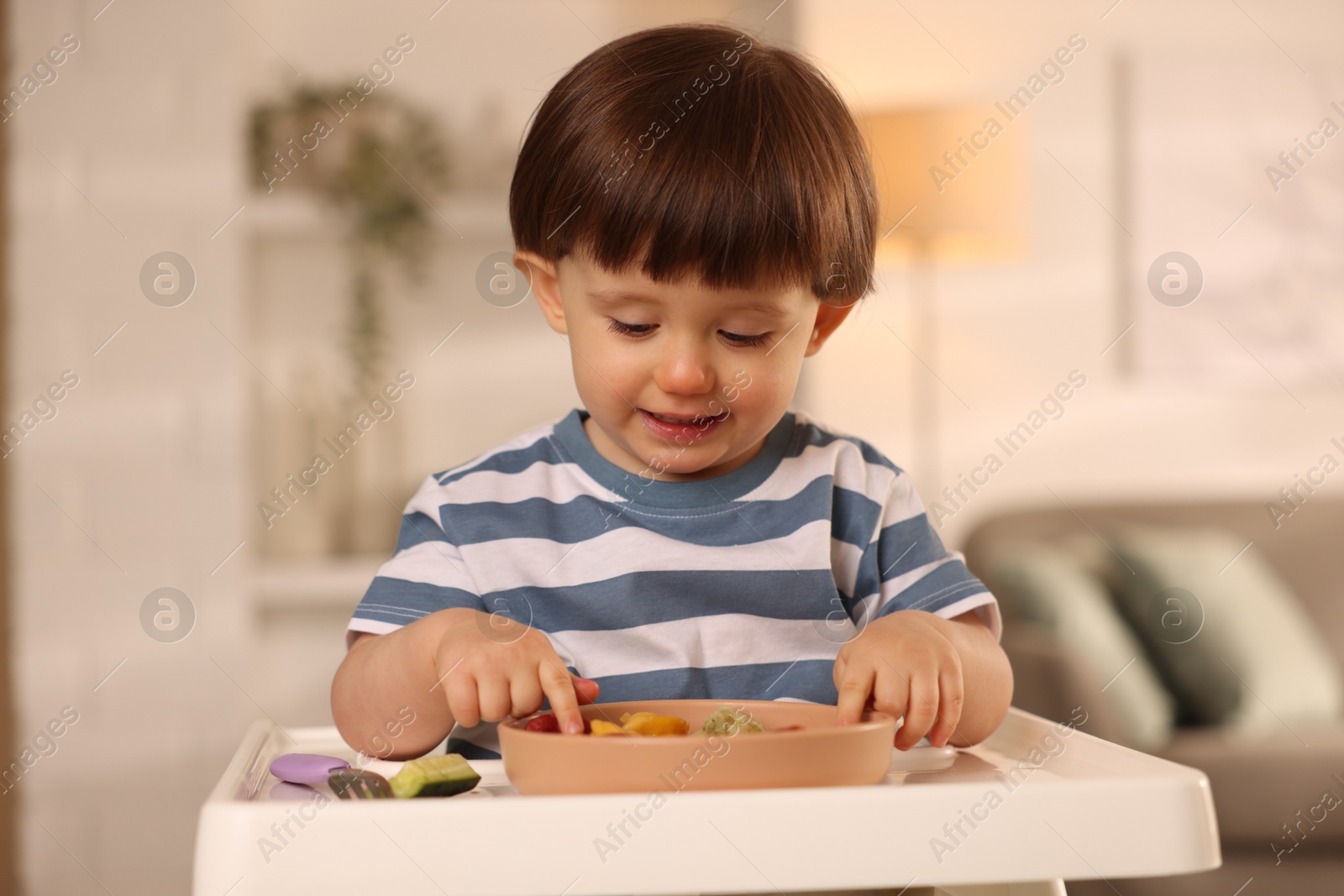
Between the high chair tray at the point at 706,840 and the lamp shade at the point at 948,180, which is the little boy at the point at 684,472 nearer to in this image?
the high chair tray at the point at 706,840

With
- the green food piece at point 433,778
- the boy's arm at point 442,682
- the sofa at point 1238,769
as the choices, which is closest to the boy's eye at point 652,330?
the boy's arm at point 442,682

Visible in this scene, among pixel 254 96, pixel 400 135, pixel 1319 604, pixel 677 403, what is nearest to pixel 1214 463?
pixel 1319 604

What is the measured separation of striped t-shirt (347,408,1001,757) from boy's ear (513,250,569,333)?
106mm

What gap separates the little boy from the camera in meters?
0.73

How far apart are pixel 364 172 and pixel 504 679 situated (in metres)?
2.08

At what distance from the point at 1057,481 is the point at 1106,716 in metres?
1.31

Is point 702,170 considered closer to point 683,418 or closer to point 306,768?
point 683,418

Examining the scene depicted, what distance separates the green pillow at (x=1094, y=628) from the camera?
83.6 inches

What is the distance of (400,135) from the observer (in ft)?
8.45

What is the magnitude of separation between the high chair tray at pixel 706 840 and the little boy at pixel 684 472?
0.53 ft

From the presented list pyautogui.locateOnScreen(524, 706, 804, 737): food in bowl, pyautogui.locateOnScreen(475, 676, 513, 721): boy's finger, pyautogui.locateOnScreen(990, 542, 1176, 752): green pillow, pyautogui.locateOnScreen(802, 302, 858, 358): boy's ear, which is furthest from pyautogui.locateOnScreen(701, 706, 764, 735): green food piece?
pyautogui.locateOnScreen(990, 542, 1176, 752): green pillow

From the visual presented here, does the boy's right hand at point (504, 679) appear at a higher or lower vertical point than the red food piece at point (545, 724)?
higher

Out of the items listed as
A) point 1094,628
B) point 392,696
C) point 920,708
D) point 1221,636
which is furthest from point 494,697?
point 1221,636

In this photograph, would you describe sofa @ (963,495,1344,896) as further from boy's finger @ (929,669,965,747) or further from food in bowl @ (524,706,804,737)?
food in bowl @ (524,706,804,737)
